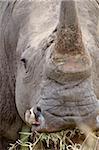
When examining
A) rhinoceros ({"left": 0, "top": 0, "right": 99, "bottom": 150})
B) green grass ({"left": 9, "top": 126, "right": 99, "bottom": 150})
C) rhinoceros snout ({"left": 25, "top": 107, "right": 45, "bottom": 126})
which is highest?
rhinoceros ({"left": 0, "top": 0, "right": 99, "bottom": 150})

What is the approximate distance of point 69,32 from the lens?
10.9ft

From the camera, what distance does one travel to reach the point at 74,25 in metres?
3.32

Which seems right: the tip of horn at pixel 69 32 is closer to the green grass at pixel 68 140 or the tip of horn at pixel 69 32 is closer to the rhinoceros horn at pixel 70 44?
the rhinoceros horn at pixel 70 44

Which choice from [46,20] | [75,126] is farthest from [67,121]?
[46,20]

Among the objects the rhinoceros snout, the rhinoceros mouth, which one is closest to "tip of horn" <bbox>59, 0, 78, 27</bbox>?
the rhinoceros mouth

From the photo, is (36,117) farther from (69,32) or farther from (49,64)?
Result: (69,32)

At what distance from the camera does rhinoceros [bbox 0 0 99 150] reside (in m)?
3.32

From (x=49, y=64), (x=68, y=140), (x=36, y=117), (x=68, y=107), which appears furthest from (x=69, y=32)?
(x=68, y=140)

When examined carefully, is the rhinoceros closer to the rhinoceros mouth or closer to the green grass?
the rhinoceros mouth

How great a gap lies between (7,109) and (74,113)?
1.47 metres

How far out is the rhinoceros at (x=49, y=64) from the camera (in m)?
3.32

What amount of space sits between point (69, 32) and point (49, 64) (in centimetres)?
21

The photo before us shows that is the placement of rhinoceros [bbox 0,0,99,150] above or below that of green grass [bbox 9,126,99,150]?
above

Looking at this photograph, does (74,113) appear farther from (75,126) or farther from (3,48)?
(3,48)
